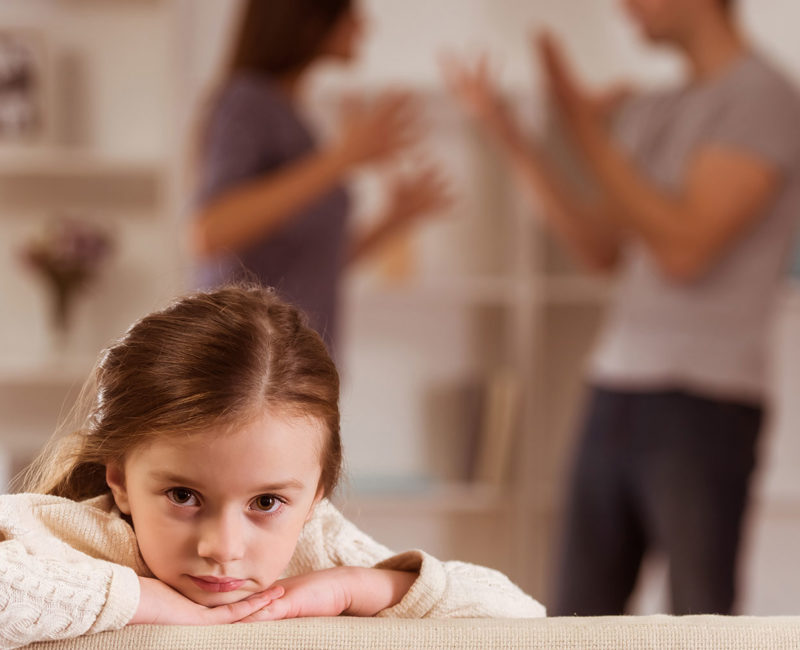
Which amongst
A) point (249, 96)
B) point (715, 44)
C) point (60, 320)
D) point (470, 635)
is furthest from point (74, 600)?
point (60, 320)

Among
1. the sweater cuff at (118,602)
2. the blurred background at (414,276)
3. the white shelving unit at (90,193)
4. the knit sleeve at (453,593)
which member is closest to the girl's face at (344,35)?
the blurred background at (414,276)

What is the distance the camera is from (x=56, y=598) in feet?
2.14

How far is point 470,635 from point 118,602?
0.69 ft

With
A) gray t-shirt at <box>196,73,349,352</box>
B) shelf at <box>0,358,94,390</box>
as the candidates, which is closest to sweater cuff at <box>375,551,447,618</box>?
gray t-shirt at <box>196,73,349,352</box>

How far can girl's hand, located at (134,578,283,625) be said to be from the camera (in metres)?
0.69

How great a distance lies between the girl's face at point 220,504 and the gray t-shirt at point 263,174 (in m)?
0.96

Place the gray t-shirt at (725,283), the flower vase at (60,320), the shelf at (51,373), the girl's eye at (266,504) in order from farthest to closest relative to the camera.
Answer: the flower vase at (60,320) < the shelf at (51,373) < the gray t-shirt at (725,283) < the girl's eye at (266,504)

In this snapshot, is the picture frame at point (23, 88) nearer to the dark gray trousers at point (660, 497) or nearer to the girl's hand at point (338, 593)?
the dark gray trousers at point (660, 497)

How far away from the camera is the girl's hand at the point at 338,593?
732 mm

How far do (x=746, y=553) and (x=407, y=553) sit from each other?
2.22 metres

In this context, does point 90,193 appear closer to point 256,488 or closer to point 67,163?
point 67,163

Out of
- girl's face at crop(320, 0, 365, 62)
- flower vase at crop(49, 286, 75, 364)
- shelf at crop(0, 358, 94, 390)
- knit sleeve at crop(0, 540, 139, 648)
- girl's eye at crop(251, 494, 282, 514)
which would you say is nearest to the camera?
knit sleeve at crop(0, 540, 139, 648)

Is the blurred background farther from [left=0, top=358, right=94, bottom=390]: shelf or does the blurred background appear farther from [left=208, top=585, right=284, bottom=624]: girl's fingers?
[left=208, top=585, right=284, bottom=624]: girl's fingers

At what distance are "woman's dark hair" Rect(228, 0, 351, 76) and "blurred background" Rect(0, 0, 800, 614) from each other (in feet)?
3.11
